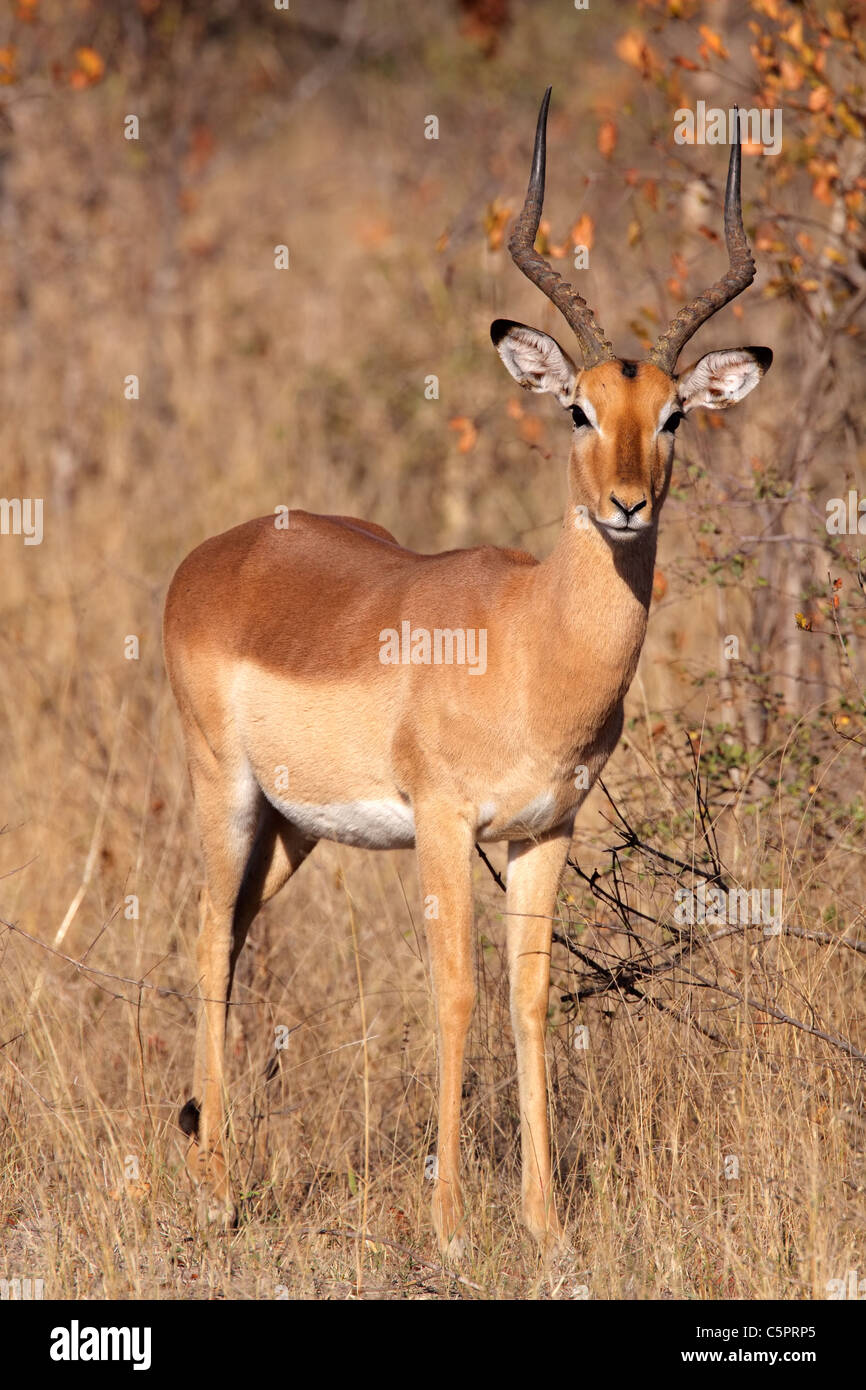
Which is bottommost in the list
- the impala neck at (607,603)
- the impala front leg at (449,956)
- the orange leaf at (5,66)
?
the impala front leg at (449,956)

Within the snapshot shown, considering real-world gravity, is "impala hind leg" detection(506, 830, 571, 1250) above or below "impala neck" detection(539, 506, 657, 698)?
below

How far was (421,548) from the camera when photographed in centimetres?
1102

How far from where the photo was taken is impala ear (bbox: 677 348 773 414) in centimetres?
500

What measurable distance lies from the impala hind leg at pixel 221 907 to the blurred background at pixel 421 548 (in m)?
0.15

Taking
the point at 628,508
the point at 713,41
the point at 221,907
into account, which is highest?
the point at 713,41

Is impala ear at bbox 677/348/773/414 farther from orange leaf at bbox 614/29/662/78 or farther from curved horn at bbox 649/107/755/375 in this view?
orange leaf at bbox 614/29/662/78

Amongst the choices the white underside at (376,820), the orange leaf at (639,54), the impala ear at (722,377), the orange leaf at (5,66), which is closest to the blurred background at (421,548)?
the orange leaf at (639,54)

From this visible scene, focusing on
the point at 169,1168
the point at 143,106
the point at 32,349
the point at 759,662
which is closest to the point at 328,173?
the point at 143,106

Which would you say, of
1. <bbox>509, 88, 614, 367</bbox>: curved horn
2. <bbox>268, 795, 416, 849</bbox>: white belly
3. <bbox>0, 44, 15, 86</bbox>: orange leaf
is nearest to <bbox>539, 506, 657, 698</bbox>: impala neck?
<bbox>509, 88, 614, 367</bbox>: curved horn

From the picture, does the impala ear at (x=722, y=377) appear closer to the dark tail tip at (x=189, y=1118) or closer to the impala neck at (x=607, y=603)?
the impala neck at (x=607, y=603)

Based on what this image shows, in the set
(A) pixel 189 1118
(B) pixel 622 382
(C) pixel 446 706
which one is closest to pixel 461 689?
(C) pixel 446 706

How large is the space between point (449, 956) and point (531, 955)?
325mm

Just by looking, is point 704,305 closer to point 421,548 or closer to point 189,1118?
point 189,1118

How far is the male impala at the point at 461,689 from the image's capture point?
4754 mm
